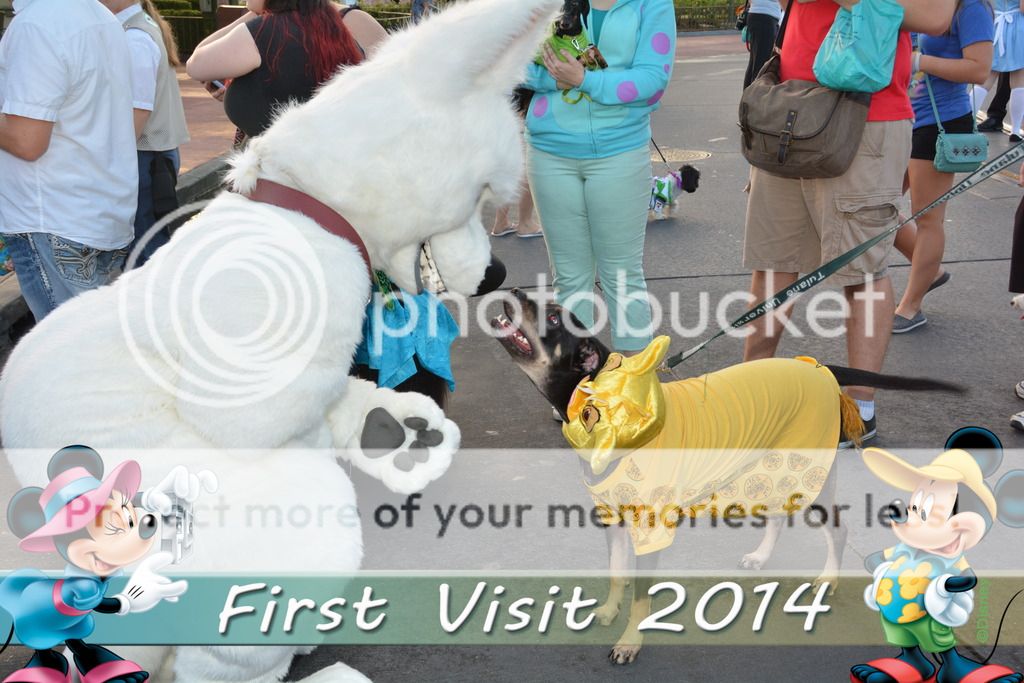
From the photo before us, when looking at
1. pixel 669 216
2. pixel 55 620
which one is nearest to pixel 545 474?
pixel 55 620

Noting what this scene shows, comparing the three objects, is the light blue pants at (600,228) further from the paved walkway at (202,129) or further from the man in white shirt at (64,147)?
the paved walkway at (202,129)

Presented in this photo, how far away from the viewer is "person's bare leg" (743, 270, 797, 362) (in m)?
4.39

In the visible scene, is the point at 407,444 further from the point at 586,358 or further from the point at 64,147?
the point at 64,147

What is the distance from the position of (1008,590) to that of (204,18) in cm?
2127

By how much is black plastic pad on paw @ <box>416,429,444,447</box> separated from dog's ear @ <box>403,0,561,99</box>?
863 millimetres

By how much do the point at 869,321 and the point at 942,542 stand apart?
7.28 feet

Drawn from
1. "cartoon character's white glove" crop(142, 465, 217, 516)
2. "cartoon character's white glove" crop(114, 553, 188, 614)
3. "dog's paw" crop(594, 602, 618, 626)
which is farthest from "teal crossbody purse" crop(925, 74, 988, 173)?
"cartoon character's white glove" crop(114, 553, 188, 614)

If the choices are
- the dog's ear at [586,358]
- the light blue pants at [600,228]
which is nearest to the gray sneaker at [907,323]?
the light blue pants at [600,228]

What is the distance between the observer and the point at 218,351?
2291 mm

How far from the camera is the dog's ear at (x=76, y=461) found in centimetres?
211

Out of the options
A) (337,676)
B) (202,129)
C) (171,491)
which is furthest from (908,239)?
(202,129)

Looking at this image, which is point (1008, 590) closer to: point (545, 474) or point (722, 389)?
point (722, 389)

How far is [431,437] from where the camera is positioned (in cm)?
264

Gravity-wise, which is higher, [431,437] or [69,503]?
[69,503]
